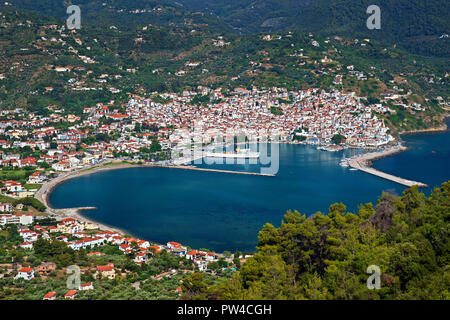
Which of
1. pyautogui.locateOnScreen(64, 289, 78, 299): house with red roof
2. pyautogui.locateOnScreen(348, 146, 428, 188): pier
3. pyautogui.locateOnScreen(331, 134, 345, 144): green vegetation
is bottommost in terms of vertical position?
pyautogui.locateOnScreen(64, 289, 78, 299): house with red roof

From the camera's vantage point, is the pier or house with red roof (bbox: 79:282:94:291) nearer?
house with red roof (bbox: 79:282:94:291)

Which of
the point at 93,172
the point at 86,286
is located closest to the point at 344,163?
the point at 93,172

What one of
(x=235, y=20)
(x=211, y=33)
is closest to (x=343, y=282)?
(x=211, y=33)

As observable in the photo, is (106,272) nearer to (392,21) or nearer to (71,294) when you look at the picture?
(71,294)

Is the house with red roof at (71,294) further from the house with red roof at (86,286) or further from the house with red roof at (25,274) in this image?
the house with red roof at (25,274)

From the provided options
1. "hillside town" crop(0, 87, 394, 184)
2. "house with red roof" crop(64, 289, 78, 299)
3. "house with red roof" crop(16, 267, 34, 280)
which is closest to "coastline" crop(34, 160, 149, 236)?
"hillside town" crop(0, 87, 394, 184)

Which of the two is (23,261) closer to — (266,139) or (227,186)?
(227,186)

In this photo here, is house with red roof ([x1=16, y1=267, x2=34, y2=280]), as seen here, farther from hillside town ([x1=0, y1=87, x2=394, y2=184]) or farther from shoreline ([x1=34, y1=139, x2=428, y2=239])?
hillside town ([x1=0, y1=87, x2=394, y2=184])
